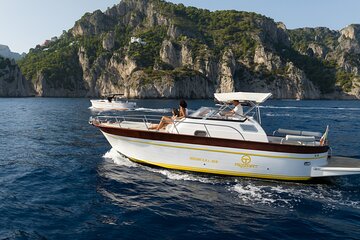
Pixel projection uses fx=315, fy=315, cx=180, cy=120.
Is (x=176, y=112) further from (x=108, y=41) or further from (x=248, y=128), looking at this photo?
(x=108, y=41)

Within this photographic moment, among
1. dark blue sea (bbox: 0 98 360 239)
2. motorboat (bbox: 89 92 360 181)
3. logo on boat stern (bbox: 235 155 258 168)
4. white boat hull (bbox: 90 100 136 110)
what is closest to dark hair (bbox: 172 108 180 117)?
motorboat (bbox: 89 92 360 181)

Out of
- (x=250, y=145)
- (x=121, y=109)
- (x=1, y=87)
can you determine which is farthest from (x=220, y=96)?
(x=1, y=87)

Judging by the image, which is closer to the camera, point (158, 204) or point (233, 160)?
point (158, 204)

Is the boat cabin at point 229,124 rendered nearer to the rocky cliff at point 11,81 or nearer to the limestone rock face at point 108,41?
the rocky cliff at point 11,81

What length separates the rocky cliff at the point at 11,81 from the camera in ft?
497

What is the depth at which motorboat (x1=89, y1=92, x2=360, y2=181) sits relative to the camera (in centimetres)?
1398

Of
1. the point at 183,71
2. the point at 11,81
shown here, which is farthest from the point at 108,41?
the point at 183,71

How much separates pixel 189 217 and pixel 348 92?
180 metres

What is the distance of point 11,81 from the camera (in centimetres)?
15400

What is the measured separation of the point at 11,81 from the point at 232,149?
164761mm

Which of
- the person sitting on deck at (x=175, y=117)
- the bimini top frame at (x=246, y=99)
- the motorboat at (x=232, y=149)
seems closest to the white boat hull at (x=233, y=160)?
the motorboat at (x=232, y=149)

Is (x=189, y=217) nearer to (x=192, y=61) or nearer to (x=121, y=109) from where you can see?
(x=121, y=109)

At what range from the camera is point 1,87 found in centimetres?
15100

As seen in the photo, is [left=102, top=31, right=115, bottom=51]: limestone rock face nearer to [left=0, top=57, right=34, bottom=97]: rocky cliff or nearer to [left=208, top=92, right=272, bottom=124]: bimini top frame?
[left=0, top=57, right=34, bottom=97]: rocky cliff
